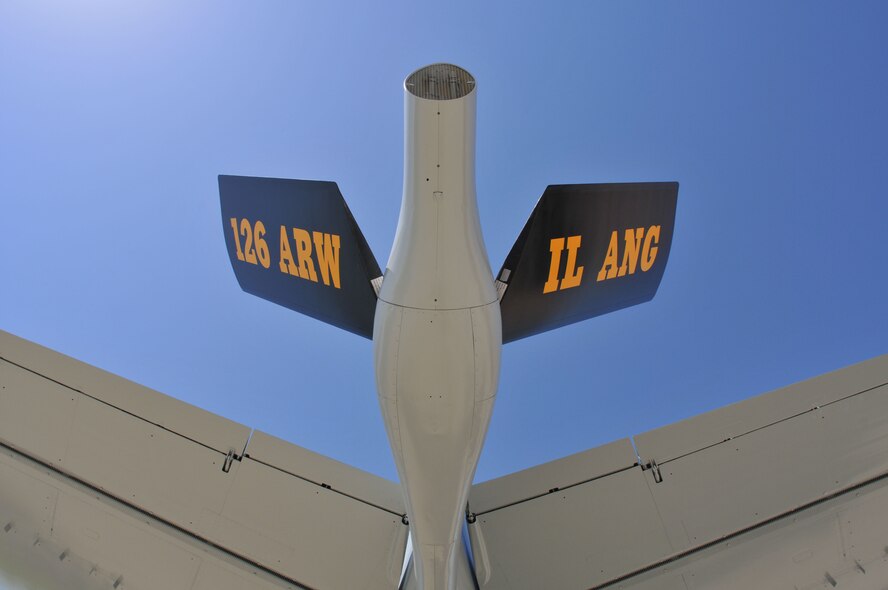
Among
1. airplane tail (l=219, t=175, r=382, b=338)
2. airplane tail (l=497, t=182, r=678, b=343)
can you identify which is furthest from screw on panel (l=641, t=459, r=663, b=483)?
airplane tail (l=219, t=175, r=382, b=338)

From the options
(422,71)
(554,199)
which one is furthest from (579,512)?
(422,71)

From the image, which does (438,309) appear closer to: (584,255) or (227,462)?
(584,255)

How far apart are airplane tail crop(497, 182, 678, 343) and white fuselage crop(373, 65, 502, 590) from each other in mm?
428

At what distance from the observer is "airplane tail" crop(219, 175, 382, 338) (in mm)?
3484

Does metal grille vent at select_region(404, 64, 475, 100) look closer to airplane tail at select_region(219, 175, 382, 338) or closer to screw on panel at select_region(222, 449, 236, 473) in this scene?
airplane tail at select_region(219, 175, 382, 338)

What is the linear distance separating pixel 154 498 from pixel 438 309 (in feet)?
8.55

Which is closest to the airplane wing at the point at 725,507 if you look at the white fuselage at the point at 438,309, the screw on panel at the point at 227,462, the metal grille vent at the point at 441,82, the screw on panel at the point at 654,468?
the screw on panel at the point at 654,468

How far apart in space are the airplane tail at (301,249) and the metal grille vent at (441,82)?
2.74 ft

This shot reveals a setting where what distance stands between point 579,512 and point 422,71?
329 centimetres

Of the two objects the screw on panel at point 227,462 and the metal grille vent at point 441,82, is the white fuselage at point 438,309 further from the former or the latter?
the screw on panel at point 227,462

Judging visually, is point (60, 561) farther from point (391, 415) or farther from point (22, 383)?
point (391, 415)

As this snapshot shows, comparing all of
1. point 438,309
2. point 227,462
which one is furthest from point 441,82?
point 227,462

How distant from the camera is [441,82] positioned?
2.82 meters

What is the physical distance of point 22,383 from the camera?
3.84m
